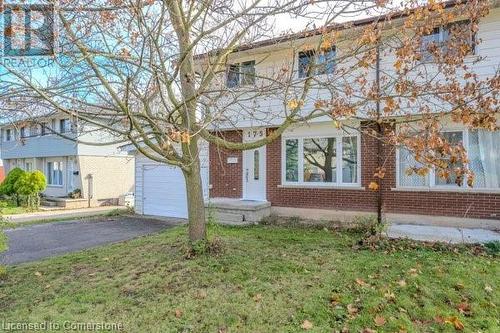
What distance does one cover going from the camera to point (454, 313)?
14.6 feet

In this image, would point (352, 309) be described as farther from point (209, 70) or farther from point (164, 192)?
point (164, 192)

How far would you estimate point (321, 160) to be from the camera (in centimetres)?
1148

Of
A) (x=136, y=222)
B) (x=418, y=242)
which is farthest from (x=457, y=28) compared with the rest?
(x=136, y=222)

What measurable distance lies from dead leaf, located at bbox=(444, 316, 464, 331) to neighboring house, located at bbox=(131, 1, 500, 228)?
5016mm

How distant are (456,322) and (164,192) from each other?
12227 mm

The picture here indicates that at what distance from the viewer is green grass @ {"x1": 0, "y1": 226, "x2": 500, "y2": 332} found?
4352 mm

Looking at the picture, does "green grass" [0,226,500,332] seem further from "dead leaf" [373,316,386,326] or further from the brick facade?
the brick facade

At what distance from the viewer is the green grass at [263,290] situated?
4.35 metres

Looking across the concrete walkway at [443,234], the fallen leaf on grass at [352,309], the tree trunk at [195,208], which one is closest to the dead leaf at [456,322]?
the fallen leaf on grass at [352,309]

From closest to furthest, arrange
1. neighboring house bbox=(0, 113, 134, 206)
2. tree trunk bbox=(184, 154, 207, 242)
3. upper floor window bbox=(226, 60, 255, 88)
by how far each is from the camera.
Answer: upper floor window bbox=(226, 60, 255, 88), tree trunk bbox=(184, 154, 207, 242), neighboring house bbox=(0, 113, 134, 206)

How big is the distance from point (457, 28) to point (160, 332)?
584cm

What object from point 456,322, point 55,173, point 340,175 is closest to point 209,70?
point 456,322

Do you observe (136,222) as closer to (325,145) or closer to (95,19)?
(325,145)

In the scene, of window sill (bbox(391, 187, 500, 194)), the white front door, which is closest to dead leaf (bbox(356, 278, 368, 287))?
window sill (bbox(391, 187, 500, 194))
